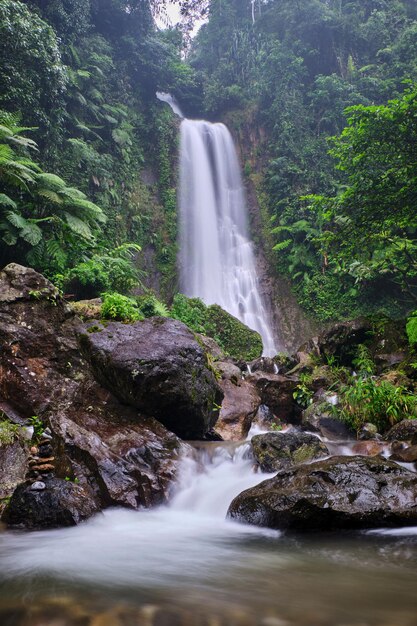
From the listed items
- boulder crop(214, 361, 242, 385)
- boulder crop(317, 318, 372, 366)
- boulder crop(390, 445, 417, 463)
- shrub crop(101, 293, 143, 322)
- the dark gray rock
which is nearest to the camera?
the dark gray rock

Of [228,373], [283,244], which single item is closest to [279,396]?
[228,373]

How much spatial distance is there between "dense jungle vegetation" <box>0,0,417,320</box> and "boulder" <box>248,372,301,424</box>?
420 centimetres

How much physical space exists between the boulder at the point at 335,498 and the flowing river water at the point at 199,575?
0.40 ft

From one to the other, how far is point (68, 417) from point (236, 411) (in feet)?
9.99

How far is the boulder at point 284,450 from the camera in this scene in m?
5.24

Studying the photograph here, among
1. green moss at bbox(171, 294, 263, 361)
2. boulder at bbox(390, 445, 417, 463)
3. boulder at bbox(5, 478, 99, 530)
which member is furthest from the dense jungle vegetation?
boulder at bbox(5, 478, 99, 530)

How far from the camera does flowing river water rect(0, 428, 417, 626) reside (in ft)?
6.24

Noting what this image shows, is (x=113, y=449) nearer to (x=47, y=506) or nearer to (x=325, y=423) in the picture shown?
(x=47, y=506)

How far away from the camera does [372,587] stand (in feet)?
7.41

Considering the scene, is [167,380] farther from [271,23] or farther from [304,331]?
[271,23]

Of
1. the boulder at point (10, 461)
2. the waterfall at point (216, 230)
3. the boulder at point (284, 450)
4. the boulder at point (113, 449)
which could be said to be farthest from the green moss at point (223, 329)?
the boulder at point (10, 461)

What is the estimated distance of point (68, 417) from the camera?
5.24 m

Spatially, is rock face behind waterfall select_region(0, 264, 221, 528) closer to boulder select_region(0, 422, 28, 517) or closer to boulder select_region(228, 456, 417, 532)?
boulder select_region(0, 422, 28, 517)

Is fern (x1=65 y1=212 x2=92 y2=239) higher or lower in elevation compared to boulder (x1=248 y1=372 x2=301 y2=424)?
higher
